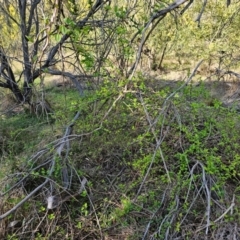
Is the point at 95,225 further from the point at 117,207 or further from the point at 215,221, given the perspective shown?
the point at 215,221

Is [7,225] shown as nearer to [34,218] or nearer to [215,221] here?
[34,218]

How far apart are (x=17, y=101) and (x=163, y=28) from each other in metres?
4.13

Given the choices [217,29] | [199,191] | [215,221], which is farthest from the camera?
[217,29]

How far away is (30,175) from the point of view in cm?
287

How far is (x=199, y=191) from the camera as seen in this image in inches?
103

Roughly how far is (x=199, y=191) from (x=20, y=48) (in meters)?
4.33

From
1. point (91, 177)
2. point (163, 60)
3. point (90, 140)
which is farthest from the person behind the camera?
point (163, 60)

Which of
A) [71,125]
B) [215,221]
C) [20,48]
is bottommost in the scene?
[215,221]

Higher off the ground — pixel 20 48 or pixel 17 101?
pixel 20 48

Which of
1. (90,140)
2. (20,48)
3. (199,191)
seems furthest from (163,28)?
(199,191)

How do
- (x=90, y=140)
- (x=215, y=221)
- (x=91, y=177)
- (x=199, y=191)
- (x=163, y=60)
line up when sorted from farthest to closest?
(x=163, y=60), (x=90, y=140), (x=91, y=177), (x=199, y=191), (x=215, y=221)

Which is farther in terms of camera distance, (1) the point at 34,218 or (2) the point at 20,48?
(2) the point at 20,48

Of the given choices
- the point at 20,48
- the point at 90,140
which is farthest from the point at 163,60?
the point at 90,140

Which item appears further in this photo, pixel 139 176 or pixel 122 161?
pixel 122 161
